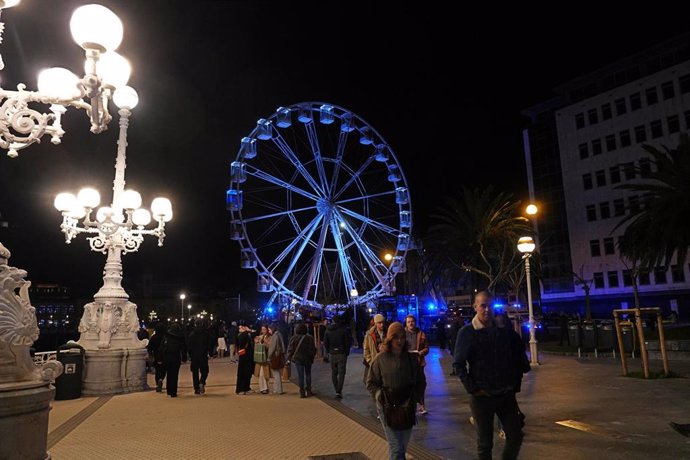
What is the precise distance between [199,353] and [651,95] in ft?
169

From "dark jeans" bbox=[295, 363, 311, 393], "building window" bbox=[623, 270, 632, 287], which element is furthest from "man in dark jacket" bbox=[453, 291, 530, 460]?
"building window" bbox=[623, 270, 632, 287]

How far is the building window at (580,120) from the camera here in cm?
5606

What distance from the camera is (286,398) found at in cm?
1299

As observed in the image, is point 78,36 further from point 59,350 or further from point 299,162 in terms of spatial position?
point 299,162

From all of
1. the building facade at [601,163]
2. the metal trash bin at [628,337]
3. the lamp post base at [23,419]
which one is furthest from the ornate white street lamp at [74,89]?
the building facade at [601,163]

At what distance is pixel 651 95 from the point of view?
163 feet

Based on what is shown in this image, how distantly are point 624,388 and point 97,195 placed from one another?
1477cm

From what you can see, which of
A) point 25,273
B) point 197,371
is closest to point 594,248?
point 197,371

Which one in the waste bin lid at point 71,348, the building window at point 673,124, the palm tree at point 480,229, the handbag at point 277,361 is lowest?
the handbag at point 277,361

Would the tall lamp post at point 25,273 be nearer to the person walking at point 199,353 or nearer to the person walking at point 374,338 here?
the person walking at point 374,338

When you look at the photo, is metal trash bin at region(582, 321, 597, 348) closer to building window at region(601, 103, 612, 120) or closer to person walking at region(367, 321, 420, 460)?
person walking at region(367, 321, 420, 460)

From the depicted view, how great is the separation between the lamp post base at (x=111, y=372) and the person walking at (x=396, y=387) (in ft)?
35.3

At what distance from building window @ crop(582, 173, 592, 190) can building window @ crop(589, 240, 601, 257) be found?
228 inches

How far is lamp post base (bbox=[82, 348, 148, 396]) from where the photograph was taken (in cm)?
1376
